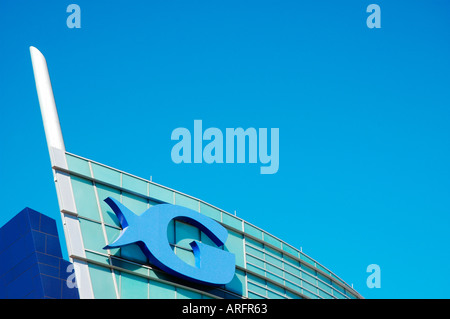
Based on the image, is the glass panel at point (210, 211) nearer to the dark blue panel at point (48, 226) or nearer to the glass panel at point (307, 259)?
the dark blue panel at point (48, 226)

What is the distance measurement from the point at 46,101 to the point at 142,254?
8.69 meters

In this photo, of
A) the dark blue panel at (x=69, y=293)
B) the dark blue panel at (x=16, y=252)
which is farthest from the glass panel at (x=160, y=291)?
the dark blue panel at (x=16, y=252)

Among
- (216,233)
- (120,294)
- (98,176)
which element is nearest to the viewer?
(120,294)

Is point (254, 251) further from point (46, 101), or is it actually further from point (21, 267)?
point (46, 101)

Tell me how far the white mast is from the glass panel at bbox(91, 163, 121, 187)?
159 centimetres

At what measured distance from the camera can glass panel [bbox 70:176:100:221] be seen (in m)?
28.8

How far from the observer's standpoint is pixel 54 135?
30719mm

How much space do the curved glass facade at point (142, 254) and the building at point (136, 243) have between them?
4 centimetres

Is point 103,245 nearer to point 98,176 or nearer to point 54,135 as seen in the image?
point 98,176

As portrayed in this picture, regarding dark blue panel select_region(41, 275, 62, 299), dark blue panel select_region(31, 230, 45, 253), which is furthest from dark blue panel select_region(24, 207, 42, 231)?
dark blue panel select_region(41, 275, 62, 299)

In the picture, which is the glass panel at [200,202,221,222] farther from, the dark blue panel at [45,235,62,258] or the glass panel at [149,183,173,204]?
the dark blue panel at [45,235,62,258]

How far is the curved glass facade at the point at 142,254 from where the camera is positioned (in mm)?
28141
